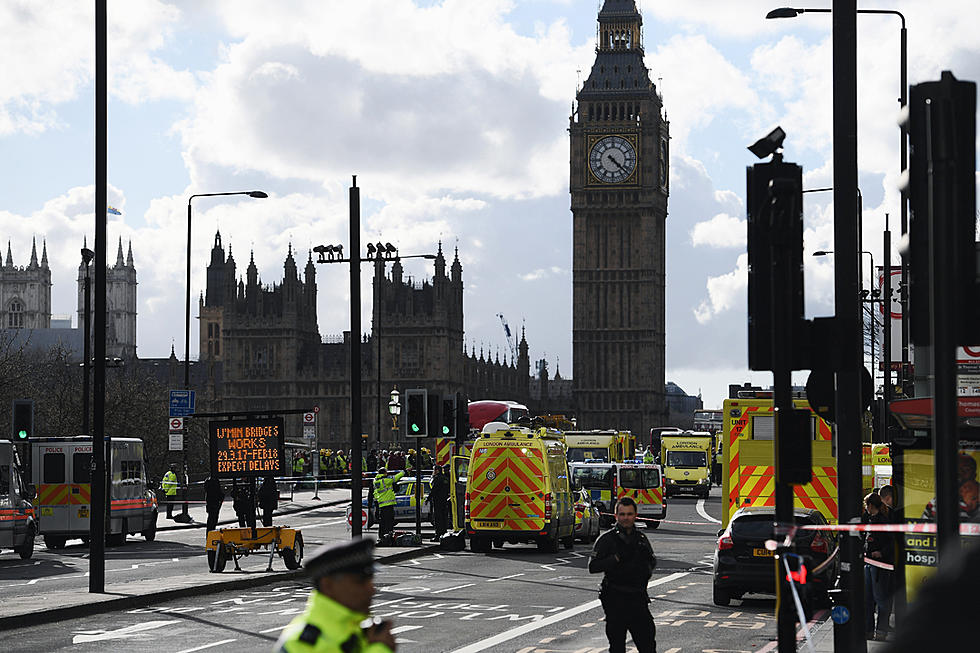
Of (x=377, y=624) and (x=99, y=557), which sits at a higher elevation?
(x=377, y=624)

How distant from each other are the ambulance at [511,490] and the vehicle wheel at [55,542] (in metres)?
10.3

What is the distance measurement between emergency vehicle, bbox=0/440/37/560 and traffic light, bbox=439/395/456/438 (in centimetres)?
835

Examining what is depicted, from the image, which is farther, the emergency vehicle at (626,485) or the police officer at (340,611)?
the emergency vehicle at (626,485)

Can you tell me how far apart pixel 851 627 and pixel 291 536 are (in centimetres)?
1714

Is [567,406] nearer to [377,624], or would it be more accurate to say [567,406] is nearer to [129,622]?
[129,622]

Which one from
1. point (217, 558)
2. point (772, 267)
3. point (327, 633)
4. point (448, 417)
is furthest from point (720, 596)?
point (327, 633)

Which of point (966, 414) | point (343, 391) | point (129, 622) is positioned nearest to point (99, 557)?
point (129, 622)

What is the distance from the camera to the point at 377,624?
505 cm

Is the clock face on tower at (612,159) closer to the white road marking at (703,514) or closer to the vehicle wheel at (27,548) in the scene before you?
the white road marking at (703,514)

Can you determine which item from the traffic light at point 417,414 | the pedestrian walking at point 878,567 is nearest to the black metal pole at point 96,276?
the pedestrian walking at point 878,567

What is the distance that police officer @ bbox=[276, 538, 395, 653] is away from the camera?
488 cm

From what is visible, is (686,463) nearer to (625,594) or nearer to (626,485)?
(626,485)

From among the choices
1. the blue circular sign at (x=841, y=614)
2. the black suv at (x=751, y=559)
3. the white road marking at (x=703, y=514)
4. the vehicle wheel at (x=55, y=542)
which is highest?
the blue circular sign at (x=841, y=614)

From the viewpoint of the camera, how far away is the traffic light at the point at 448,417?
32881 millimetres
